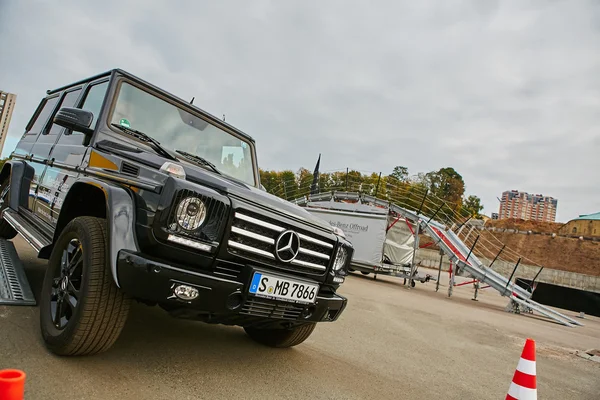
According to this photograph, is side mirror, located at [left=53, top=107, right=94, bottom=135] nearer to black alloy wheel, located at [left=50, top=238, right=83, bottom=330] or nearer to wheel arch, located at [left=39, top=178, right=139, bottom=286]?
wheel arch, located at [left=39, top=178, right=139, bottom=286]

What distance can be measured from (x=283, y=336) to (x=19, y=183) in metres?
3.51

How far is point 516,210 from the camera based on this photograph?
14962 cm

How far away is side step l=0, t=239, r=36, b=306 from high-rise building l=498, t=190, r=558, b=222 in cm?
15801

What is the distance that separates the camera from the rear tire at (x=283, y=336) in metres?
3.57

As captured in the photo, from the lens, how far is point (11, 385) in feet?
3.77

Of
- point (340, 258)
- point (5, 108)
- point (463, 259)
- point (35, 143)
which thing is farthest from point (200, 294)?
point (5, 108)

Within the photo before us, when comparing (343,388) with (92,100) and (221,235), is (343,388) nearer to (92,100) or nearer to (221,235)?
(221,235)

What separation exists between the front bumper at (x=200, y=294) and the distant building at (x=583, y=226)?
237ft

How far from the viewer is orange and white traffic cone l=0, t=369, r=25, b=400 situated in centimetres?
114

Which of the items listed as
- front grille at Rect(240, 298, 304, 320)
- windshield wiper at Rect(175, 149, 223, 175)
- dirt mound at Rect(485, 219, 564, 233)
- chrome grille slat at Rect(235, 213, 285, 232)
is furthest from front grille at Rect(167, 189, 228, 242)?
dirt mound at Rect(485, 219, 564, 233)

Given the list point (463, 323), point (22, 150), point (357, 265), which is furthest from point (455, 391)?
point (357, 265)

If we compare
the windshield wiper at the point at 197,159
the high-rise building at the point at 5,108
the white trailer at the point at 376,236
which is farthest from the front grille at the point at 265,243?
the high-rise building at the point at 5,108

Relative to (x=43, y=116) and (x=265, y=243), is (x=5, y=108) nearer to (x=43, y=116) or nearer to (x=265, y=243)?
(x=43, y=116)

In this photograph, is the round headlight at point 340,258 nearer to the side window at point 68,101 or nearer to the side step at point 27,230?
the side step at point 27,230
